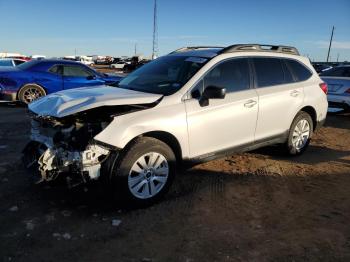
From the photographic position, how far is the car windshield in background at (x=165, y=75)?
4824 mm

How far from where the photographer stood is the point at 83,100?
13.8 ft

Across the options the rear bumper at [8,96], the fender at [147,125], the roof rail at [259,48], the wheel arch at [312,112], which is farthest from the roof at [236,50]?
the rear bumper at [8,96]

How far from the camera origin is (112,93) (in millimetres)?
4625

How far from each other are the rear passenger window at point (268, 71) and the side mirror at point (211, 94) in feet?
3.86

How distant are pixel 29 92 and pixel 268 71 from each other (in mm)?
7859

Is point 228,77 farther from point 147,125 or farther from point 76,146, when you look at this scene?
point 76,146

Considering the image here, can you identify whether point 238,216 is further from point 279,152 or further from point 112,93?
point 279,152

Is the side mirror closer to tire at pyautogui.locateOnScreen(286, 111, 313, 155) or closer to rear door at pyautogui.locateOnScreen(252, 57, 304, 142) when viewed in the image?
rear door at pyautogui.locateOnScreen(252, 57, 304, 142)

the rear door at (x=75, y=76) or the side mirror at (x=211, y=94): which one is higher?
the side mirror at (x=211, y=94)

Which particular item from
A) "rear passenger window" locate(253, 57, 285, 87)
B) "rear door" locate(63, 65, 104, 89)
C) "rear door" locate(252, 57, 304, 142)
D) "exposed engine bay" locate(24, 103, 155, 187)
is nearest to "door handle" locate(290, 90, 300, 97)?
"rear door" locate(252, 57, 304, 142)

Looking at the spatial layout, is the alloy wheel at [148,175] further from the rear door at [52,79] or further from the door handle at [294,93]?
the rear door at [52,79]

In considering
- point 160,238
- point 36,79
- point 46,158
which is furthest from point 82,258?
point 36,79

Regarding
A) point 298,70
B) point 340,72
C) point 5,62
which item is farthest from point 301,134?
point 5,62

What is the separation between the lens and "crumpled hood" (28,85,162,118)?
406 centimetres
